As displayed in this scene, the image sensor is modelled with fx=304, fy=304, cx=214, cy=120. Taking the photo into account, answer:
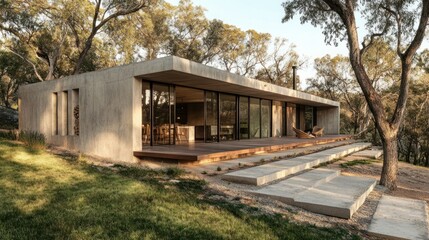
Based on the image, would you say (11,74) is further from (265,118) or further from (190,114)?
(265,118)

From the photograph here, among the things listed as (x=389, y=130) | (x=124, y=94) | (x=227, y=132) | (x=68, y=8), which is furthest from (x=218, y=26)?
(x=389, y=130)

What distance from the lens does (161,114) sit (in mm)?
9547

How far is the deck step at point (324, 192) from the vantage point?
4.24 metres

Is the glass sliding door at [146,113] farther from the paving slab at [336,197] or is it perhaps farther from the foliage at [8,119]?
the foliage at [8,119]

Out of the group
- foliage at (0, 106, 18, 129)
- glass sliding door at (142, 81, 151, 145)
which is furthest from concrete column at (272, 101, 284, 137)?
foliage at (0, 106, 18, 129)

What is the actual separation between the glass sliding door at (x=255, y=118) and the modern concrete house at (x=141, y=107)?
5 centimetres

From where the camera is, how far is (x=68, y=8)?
15703 millimetres

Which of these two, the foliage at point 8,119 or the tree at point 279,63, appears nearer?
the foliage at point 8,119

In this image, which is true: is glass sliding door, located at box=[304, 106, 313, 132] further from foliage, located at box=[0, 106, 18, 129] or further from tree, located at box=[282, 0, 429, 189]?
foliage, located at box=[0, 106, 18, 129]

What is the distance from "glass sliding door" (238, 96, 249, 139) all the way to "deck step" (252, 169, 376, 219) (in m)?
7.63

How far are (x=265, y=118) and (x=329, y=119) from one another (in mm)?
7723

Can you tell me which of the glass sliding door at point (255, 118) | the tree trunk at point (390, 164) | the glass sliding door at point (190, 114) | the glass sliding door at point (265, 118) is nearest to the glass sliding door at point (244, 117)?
the glass sliding door at point (255, 118)

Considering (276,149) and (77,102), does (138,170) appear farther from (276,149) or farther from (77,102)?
(276,149)

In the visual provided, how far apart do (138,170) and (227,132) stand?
7.20 meters
